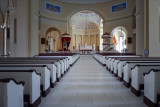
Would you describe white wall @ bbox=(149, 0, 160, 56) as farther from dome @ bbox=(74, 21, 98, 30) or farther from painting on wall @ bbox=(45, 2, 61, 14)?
dome @ bbox=(74, 21, 98, 30)

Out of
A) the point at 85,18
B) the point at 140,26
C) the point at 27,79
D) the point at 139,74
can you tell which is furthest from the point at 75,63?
the point at 85,18

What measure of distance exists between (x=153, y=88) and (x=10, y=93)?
2.41 metres

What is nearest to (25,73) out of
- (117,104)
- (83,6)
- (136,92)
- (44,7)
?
(117,104)

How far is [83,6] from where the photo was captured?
23.4 metres

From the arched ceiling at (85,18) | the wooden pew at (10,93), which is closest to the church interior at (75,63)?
the wooden pew at (10,93)

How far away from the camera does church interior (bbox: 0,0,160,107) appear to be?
2984 millimetres

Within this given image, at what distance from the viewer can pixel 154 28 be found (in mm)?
9188

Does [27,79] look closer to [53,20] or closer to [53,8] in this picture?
[53,20]

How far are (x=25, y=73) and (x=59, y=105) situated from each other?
96 cm

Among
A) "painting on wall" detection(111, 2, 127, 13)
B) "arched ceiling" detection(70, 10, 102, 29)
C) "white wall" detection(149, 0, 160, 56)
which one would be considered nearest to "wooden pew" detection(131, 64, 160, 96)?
"white wall" detection(149, 0, 160, 56)

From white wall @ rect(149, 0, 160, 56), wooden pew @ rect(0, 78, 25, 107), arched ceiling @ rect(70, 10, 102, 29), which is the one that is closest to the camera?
wooden pew @ rect(0, 78, 25, 107)

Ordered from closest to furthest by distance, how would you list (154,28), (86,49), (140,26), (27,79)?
(27,79) < (154,28) < (140,26) < (86,49)

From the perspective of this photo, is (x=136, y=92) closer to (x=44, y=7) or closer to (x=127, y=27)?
(x=127, y=27)

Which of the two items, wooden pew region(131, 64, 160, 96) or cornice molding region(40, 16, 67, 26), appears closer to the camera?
wooden pew region(131, 64, 160, 96)
